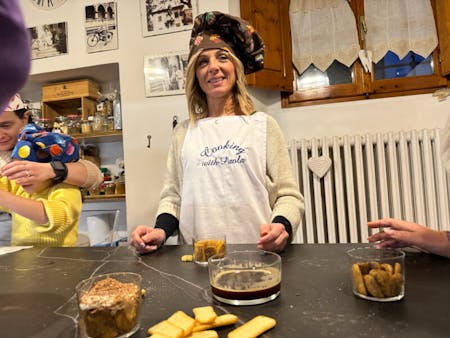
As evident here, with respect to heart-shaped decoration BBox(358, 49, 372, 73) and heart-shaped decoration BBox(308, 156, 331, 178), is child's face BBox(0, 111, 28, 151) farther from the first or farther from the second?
heart-shaped decoration BBox(358, 49, 372, 73)

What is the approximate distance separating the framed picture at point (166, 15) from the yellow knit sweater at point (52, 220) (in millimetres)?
1362

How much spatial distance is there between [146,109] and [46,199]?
1.19m

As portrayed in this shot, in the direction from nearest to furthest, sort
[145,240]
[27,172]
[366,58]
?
[145,240] < [27,172] < [366,58]

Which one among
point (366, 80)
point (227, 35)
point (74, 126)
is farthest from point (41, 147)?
point (366, 80)

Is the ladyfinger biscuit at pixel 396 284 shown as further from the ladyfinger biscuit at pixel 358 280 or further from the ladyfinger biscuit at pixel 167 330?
the ladyfinger biscuit at pixel 167 330

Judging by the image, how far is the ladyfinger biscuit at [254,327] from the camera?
448 millimetres

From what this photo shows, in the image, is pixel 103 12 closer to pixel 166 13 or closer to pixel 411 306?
pixel 166 13

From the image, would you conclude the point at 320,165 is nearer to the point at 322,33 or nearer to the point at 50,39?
the point at 322,33

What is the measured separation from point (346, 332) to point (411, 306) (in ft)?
0.42

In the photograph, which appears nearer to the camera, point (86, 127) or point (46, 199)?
point (46, 199)

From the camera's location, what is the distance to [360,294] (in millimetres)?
557

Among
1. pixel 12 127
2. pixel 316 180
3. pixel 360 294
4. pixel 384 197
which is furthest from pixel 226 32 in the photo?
pixel 384 197

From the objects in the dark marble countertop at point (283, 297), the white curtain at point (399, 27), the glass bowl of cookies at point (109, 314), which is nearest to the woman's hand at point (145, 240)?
the dark marble countertop at point (283, 297)

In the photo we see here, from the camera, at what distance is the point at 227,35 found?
1.30m
